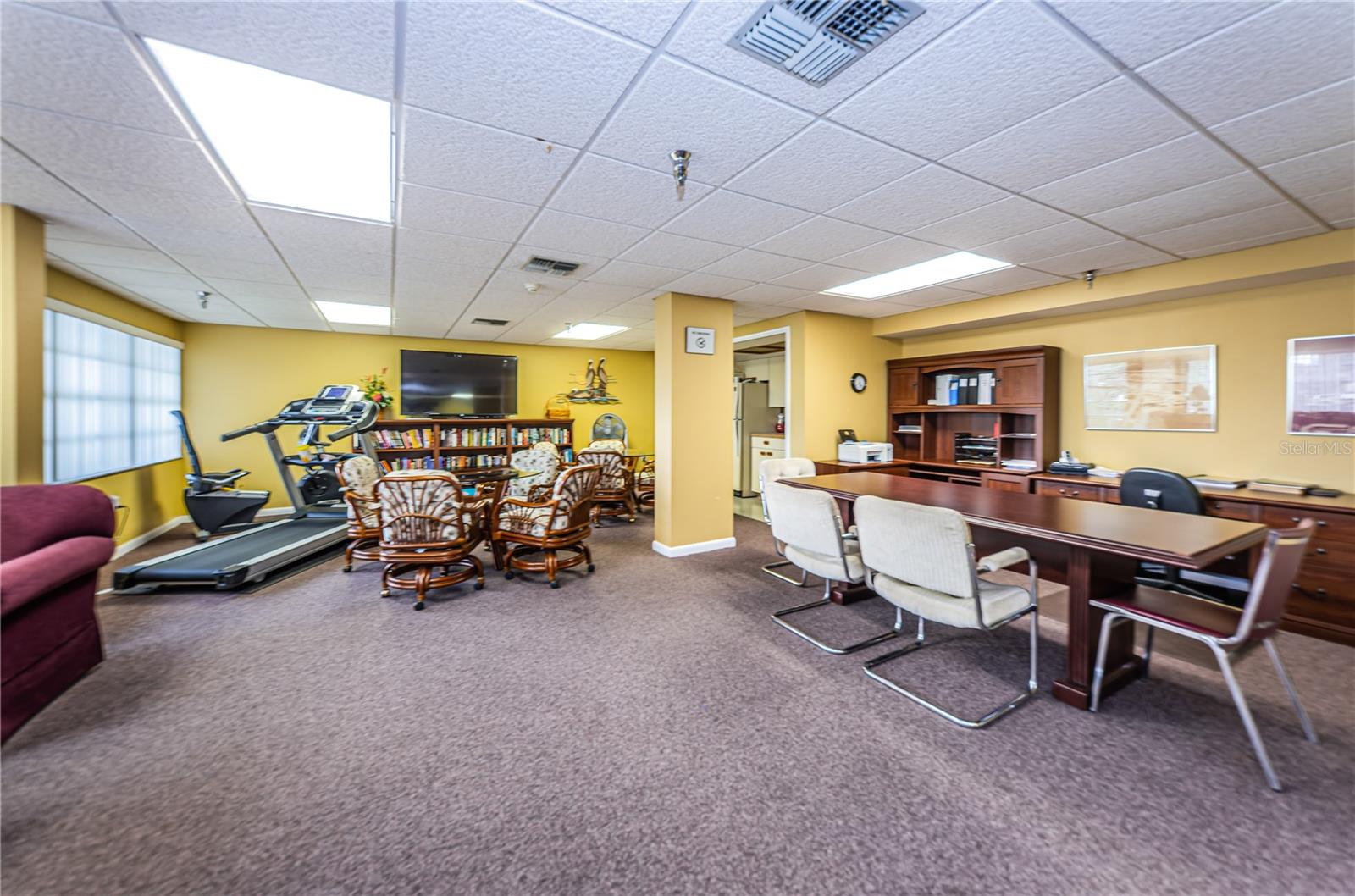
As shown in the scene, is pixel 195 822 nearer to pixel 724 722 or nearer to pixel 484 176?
pixel 724 722

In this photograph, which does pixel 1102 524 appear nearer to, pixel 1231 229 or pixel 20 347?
pixel 1231 229

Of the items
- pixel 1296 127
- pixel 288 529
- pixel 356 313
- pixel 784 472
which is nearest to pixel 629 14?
pixel 1296 127

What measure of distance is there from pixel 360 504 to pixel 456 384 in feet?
10.8

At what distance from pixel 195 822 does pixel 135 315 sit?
5775 millimetres

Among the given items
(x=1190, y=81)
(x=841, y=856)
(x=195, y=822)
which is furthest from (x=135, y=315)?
(x=1190, y=81)

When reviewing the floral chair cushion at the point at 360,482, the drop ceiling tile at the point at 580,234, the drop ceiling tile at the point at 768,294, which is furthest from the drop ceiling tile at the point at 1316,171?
the floral chair cushion at the point at 360,482

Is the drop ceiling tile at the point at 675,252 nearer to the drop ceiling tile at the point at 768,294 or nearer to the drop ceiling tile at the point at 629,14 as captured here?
the drop ceiling tile at the point at 768,294

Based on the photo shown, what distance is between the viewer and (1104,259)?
12.2 ft

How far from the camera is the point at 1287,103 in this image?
1.87 meters

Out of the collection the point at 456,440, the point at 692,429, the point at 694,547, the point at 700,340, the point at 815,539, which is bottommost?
the point at 694,547

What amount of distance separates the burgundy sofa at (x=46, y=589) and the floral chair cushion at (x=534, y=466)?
10.2 feet

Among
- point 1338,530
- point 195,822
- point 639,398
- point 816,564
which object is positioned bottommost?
point 195,822

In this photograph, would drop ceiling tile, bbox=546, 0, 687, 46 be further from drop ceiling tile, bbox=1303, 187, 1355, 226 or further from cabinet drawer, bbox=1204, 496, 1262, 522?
cabinet drawer, bbox=1204, 496, 1262, 522

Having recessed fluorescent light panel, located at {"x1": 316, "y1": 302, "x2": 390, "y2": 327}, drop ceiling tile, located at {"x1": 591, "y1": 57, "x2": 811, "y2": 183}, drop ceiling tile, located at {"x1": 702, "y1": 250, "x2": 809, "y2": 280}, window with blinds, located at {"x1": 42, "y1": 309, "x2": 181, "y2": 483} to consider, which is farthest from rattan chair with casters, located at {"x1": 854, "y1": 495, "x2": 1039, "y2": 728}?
window with blinds, located at {"x1": 42, "y1": 309, "x2": 181, "y2": 483}
